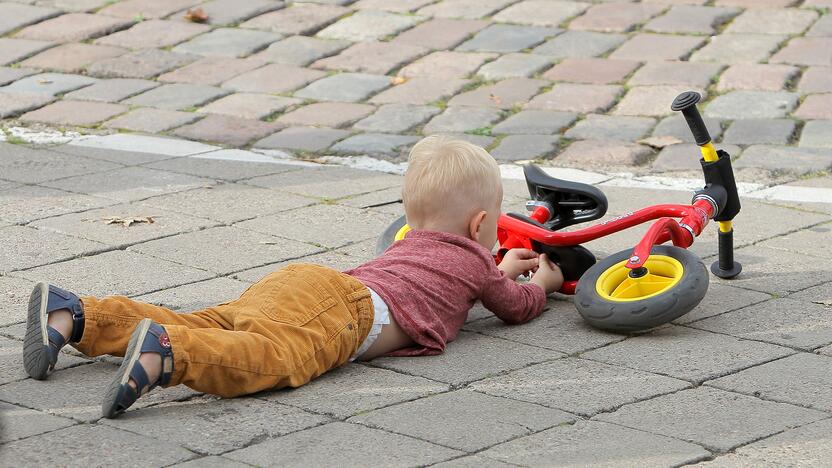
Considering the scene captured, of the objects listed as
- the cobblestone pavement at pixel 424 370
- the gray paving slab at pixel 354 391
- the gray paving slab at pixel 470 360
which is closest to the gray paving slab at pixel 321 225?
the cobblestone pavement at pixel 424 370

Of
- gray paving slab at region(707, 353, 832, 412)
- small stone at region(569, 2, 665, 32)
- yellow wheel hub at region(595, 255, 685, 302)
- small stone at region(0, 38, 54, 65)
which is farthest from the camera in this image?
small stone at region(569, 2, 665, 32)

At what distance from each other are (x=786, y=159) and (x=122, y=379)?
11.5ft

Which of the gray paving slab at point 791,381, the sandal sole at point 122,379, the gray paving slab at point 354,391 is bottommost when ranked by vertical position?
the gray paving slab at point 791,381

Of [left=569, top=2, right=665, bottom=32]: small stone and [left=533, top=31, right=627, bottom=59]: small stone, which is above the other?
[left=569, top=2, right=665, bottom=32]: small stone

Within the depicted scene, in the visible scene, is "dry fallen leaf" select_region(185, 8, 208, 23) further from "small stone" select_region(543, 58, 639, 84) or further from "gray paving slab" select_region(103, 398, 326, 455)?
"gray paving slab" select_region(103, 398, 326, 455)

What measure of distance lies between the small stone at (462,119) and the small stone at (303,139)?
43 cm

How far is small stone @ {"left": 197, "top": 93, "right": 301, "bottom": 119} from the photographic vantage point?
20.1 ft

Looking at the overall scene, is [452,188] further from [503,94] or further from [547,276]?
[503,94]

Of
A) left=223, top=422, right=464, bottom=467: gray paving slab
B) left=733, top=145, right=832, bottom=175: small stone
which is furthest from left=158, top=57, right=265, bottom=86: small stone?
left=223, top=422, right=464, bottom=467: gray paving slab

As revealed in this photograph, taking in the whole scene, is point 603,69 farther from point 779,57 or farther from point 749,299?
point 749,299

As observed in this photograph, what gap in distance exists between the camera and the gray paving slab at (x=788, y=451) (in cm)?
248

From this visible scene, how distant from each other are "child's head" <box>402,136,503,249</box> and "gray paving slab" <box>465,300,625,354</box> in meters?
0.29

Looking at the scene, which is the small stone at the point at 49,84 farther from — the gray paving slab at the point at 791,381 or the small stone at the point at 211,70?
the gray paving slab at the point at 791,381

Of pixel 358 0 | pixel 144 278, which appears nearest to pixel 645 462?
pixel 144 278
